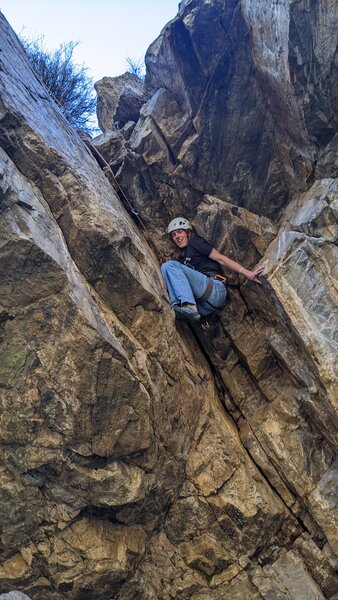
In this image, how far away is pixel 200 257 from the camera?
318 inches

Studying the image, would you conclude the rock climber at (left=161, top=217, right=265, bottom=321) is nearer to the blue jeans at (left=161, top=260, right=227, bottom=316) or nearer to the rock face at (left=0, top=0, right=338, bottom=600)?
the blue jeans at (left=161, top=260, right=227, bottom=316)

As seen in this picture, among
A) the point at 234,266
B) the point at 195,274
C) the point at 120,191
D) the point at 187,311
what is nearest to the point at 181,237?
the point at 195,274

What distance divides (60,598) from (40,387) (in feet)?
9.03

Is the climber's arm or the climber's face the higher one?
the climber's face

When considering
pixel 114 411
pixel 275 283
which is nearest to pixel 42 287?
pixel 114 411

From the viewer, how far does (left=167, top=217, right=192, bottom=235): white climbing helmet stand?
8.25 meters

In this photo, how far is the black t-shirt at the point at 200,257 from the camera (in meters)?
7.94

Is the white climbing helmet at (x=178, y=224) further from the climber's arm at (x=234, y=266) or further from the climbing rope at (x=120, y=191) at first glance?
the climber's arm at (x=234, y=266)

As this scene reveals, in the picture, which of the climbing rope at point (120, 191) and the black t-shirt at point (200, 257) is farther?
the climbing rope at point (120, 191)

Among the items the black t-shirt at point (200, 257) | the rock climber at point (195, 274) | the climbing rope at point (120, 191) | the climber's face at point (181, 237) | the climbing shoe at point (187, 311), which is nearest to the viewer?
the climbing shoe at point (187, 311)

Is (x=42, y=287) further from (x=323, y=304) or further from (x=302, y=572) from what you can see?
(x=302, y=572)

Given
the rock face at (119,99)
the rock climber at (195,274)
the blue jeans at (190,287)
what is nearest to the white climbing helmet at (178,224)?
the rock climber at (195,274)

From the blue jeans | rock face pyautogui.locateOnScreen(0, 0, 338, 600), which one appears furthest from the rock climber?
rock face pyautogui.locateOnScreen(0, 0, 338, 600)

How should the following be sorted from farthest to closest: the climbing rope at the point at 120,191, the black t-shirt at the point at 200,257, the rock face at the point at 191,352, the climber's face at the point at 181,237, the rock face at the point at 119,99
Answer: the rock face at the point at 119,99 → the climbing rope at the point at 120,191 → the climber's face at the point at 181,237 → the black t-shirt at the point at 200,257 → the rock face at the point at 191,352
